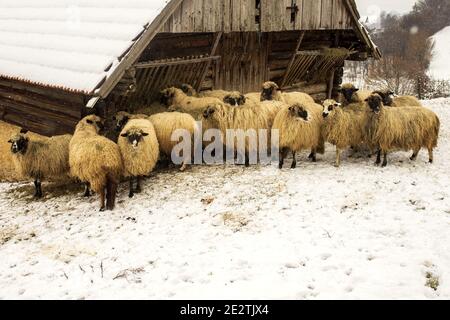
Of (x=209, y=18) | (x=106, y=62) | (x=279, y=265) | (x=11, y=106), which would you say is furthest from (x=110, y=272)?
(x=11, y=106)

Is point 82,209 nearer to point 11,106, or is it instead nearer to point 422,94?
point 11,106

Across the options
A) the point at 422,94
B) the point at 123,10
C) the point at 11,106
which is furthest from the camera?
the point at 422,94

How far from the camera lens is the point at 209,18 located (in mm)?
10852

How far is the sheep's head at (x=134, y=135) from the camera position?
328 inches

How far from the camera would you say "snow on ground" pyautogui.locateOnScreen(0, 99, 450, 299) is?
17.9 ft

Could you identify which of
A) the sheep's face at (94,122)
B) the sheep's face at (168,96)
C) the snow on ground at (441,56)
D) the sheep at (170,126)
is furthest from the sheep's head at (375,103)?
the snow on ground at (441,56)

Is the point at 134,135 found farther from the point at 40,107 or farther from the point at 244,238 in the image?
the point at 40,107

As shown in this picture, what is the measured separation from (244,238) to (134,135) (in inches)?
125

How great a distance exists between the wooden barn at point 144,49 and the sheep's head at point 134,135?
1.09 m

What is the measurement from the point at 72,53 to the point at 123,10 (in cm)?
164

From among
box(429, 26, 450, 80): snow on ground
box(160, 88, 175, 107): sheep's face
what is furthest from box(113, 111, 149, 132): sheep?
box(429, 26, 450, 80): snow on ground

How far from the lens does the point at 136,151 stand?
8.56 meters

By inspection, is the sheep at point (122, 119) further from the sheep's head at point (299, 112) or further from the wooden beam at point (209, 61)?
the sheep's head at point (299, 112)

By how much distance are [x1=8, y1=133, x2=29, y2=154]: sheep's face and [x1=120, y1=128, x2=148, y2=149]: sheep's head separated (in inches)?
89.8
